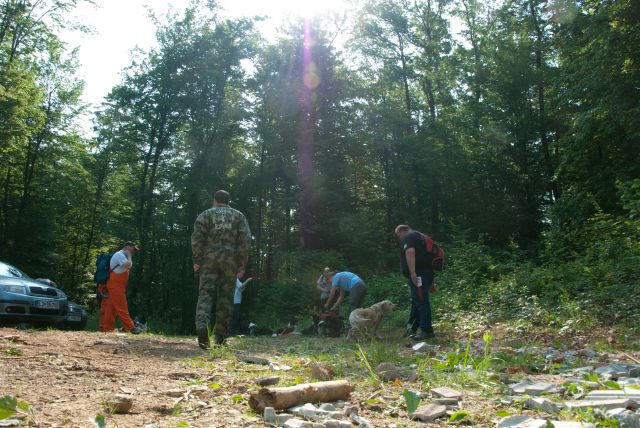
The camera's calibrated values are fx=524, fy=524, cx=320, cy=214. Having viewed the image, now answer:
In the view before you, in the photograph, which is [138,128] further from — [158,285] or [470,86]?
[470,86]

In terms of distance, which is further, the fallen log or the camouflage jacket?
the camouflage jacket

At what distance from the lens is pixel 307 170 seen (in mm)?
27703

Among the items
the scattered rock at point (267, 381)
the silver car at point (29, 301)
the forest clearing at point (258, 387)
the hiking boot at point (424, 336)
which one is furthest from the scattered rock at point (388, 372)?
the silver car at point (29, 301)

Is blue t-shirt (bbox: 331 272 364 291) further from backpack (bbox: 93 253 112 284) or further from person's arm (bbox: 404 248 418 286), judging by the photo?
backpack (bbox: 93 253 112 284)

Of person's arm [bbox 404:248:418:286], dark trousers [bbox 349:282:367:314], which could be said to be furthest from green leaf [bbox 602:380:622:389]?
dark trousers [bbox 349:282:367:314]

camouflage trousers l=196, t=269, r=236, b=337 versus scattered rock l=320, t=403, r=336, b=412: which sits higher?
camouflage trousers l=196, t=269, r=236, b=337

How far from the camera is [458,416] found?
9.77 ft

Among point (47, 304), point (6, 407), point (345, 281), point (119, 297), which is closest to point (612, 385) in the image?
point (6, 407)

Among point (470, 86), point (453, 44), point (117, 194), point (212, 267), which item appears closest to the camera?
point (212, 267)

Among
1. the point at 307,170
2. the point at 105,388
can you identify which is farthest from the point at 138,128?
the point at 105,388

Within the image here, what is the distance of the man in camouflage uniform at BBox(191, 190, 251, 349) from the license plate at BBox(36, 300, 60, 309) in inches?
192

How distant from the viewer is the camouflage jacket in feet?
23.6

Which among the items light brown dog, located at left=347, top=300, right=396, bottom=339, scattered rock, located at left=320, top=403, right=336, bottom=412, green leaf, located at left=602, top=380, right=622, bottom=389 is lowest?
scattered rock, located at left=320, top=403, right=336, bottom=412

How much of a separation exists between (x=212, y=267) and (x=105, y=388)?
3.43 meters
